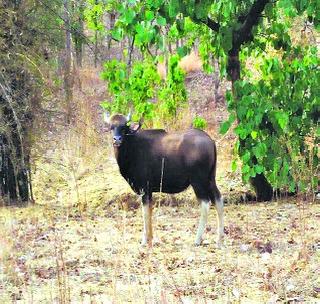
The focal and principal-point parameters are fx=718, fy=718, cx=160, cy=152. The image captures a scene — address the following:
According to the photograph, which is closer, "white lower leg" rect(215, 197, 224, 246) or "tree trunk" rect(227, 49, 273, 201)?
"white lower leg" rect(215, 197, 224, 246)

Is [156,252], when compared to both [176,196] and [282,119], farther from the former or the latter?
[176,196]

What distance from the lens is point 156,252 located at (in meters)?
8.62

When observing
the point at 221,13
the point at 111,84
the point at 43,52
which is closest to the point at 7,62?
the point at 43,52

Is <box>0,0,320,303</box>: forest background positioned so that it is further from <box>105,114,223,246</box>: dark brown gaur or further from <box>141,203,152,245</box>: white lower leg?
<box>105,114,223,246</box>: dark brown gaur

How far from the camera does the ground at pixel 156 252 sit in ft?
22.1

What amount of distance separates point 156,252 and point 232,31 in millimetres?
4298

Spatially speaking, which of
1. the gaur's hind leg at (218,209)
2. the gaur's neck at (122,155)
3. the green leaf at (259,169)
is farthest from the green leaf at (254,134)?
the gaur's neck at (122,155)

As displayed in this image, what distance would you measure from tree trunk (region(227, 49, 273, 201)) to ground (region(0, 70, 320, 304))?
1.08 feet

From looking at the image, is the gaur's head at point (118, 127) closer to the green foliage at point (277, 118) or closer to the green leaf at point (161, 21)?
the green leaf at point (161, 21)

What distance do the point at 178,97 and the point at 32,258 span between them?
23.6 ft

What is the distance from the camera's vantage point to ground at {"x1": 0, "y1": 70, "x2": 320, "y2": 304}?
673cm

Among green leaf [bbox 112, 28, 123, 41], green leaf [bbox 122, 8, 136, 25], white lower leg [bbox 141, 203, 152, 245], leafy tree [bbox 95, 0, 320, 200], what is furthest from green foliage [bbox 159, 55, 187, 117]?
white lower leg [bbox 141, 203, 152, 245]

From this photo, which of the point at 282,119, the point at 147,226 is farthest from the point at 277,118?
the point at 147,226

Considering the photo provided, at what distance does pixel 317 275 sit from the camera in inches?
280
